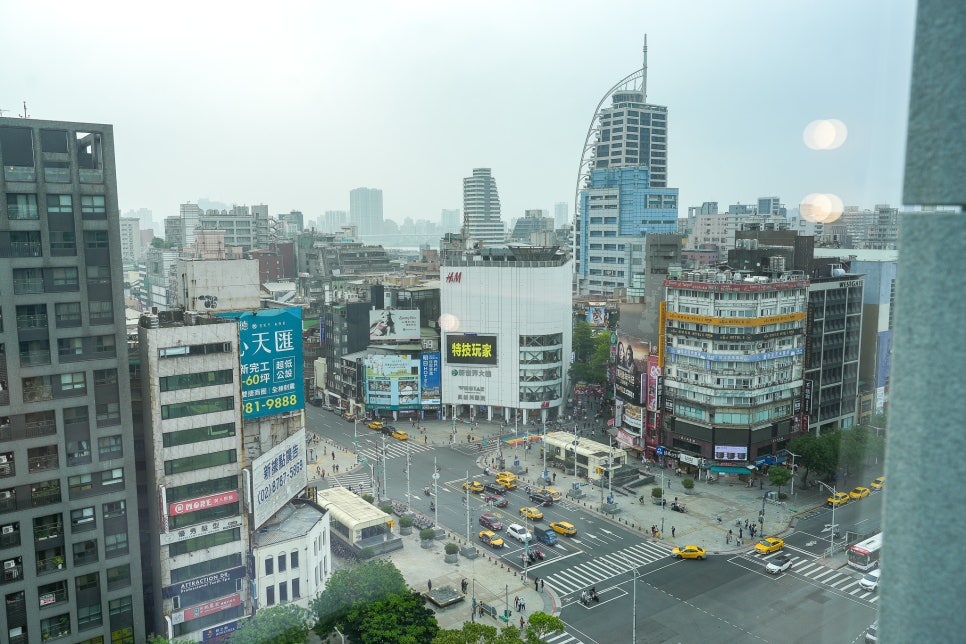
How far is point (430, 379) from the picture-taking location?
193 ft

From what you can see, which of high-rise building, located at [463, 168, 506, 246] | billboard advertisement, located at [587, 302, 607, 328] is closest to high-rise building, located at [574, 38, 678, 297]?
billboard advertisement, located at [587, 302, 607, 328]

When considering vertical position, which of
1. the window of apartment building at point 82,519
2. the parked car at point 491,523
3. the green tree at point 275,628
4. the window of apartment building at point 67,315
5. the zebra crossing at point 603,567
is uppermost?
the window of apartment building at point 67,315

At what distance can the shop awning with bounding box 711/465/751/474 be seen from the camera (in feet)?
143

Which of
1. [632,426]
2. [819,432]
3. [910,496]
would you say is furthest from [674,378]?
[910,496]

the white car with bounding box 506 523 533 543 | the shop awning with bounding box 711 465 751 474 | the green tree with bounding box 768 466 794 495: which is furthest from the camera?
the shop awning with bounding box 711 465 751 474

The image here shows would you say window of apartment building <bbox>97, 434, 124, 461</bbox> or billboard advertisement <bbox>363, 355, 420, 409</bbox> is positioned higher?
window of apartment building <bbox>97, 434, 124, 461</bbox>

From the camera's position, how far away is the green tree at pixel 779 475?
40.2 metres

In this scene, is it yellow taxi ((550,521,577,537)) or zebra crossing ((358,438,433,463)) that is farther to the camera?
zebra crossing ((358,438,433,463))

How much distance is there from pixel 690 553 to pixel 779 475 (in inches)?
388

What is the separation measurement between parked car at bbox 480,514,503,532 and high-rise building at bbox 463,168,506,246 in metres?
153

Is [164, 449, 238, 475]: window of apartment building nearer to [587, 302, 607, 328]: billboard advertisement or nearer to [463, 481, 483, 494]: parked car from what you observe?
[463, 481, 483, 494]: parked car

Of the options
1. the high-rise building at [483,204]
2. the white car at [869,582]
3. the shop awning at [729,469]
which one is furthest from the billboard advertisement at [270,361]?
the high-rise building at [483,204]

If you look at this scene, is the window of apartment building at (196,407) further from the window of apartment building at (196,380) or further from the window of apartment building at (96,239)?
the window of apartment building at (96,239)

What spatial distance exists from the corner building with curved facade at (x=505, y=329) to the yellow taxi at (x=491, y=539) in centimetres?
2105
